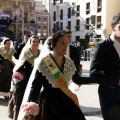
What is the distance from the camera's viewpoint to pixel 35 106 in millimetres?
3025

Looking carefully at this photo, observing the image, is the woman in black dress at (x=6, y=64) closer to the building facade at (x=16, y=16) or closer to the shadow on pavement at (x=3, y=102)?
the shadow on pavement at (x=3, y=102)

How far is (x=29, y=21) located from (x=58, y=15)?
6.61 metres

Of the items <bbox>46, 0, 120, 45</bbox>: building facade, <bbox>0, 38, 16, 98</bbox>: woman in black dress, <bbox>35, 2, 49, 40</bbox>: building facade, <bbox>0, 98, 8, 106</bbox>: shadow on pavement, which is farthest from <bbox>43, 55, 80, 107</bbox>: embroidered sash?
<bbox>35, 2, 49, 40</bbox>: building facade

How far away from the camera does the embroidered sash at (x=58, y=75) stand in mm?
3319

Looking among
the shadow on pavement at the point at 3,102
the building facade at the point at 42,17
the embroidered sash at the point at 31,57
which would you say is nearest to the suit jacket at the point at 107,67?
the embroidered sash at the point at 31,57

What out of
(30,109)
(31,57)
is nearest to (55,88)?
(30,109)

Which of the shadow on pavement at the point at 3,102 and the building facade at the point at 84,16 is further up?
the building facade at the point at 84,16

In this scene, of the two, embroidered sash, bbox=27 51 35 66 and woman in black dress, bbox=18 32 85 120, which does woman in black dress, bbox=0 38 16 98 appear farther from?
woman in black dress, bbox=18 32 85 120

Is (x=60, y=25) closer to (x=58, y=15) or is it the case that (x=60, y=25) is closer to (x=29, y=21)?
(x=58, y=15)

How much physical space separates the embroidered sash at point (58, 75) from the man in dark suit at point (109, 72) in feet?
0.91

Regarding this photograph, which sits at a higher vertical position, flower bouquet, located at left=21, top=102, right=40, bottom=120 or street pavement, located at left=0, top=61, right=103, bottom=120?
flower bouquet, located at left=21, top=102, right=40, bottom=120

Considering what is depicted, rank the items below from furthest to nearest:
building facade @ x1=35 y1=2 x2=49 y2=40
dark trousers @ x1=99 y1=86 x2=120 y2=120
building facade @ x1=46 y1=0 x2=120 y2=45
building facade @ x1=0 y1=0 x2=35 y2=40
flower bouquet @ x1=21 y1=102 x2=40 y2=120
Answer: building facade @ x1=35 y1=2 x2=49 y2=40, building facade @ x1=0 y1=0 x2=35 y2=40, building facade @ x1=46 y1=0 x2=120 y2=45, dark trousers @ x1=99 y1=86 x2=120 y2=120, flower bouquet @ x1=21 y1=102 x2=40 y2=120

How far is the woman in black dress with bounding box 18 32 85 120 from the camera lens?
3252 millimetres

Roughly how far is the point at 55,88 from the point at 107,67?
546mm
